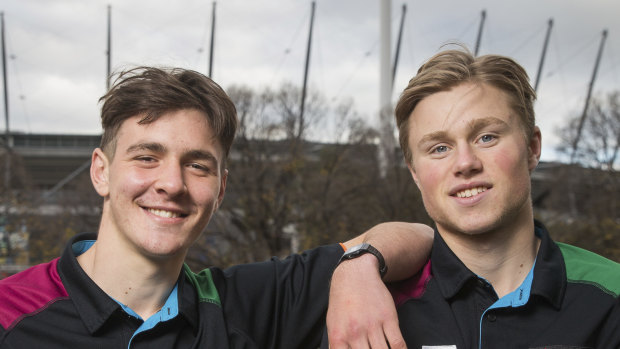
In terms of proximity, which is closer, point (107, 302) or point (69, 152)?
point (107, 302)

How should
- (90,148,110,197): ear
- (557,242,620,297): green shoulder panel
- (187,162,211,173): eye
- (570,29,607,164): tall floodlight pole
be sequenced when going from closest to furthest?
(557,242,620,297): green shoulder panel → (187,162,211,173): eye → (90,148,110,197): ear → (570,29,607,164): tall floodlight pole

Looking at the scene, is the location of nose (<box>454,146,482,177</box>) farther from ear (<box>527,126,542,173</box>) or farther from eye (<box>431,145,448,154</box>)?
ear (<box>527,126,542,173</box>)

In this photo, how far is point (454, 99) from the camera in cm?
296

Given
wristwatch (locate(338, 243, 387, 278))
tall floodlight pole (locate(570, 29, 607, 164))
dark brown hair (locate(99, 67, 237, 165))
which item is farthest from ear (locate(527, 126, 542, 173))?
tall floodlight pole (locate(570, 29, 607, 164))

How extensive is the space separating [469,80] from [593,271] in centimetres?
94

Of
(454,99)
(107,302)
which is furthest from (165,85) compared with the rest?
(454,99)

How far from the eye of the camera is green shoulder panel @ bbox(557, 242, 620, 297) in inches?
108

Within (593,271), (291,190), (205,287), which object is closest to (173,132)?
(205,287)

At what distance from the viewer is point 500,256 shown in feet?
9.41

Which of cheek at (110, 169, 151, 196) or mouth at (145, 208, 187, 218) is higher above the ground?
cheek at (110, 169, 151, 196)

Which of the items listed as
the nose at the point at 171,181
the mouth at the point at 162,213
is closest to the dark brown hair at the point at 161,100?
the nose at the point at 171,181

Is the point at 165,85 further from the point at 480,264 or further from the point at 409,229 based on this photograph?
the point at 480,264

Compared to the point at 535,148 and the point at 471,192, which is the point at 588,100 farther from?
the point at 471,192

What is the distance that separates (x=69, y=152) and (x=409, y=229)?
55.0m
